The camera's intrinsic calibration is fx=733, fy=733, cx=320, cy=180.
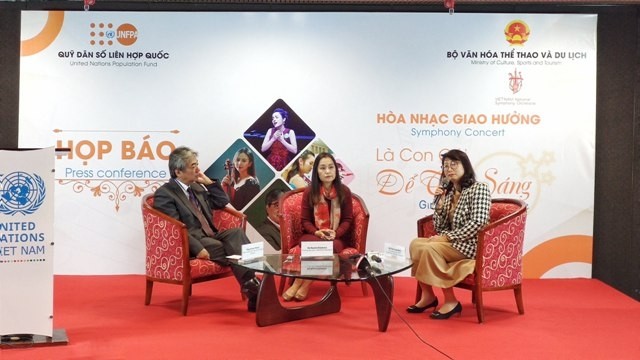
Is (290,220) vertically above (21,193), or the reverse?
(21,193)

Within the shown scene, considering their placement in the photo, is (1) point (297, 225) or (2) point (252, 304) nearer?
(2) point (252, 304)

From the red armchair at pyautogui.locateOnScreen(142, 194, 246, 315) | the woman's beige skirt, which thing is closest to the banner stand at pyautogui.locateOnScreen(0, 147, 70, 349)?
the red armchair at pyautogui.locateOnScreen(142, 194, 246, 315)

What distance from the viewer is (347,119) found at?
6.63 m

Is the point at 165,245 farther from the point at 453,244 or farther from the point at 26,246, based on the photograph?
the point at 453,244

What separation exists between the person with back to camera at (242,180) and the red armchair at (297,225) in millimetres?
621

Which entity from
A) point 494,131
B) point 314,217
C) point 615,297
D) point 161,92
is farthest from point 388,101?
Result: point 615,297

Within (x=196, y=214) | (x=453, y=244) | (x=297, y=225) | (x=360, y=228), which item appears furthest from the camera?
(x=297, y=225)

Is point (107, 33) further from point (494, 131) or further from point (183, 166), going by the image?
point (494, 131)

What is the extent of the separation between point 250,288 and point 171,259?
0.61m

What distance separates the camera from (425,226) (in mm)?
5703

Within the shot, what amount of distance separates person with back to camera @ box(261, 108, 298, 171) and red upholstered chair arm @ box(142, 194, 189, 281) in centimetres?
151

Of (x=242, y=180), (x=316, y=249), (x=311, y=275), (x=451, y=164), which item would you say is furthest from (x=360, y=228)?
(x=311, y=275)

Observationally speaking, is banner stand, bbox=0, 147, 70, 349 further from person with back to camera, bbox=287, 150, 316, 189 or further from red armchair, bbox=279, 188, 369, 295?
person with back to camera, bbox=287, 150, 316, 189

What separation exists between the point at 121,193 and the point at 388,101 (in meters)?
2.55
